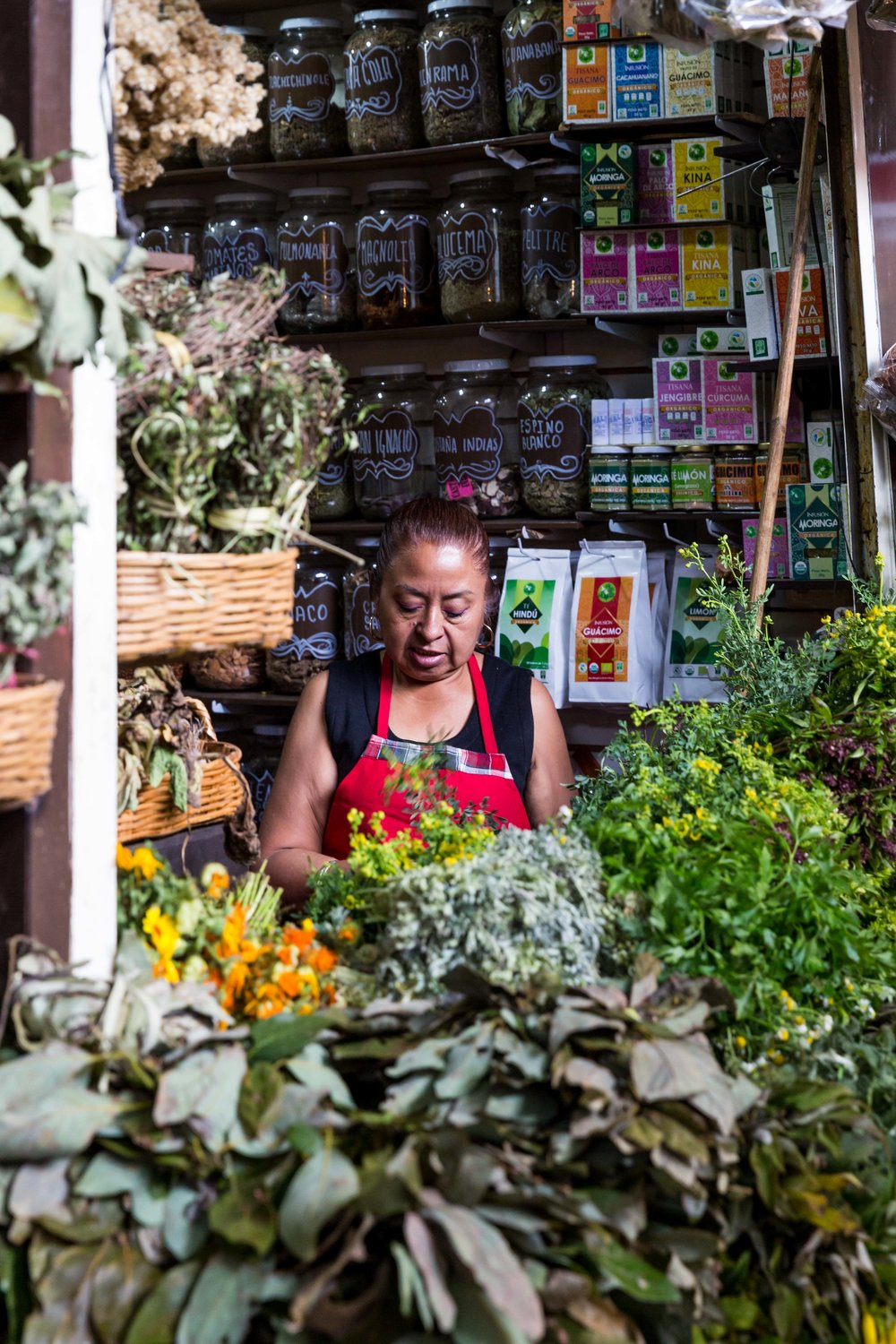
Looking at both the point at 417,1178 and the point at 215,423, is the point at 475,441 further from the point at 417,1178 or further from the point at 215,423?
the point at 417,1178

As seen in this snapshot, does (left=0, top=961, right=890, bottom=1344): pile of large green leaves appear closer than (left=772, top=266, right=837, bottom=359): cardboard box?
Yes

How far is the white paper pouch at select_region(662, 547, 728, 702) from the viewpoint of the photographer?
3.64 meters

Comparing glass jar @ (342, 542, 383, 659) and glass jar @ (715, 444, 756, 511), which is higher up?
glass jar @ (715, 444, 756, 511)

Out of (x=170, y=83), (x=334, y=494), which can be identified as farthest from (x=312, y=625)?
(x=170, y=83)

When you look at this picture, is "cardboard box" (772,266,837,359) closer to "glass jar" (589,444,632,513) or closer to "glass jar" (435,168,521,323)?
"glass jar" (589,444,632,513)

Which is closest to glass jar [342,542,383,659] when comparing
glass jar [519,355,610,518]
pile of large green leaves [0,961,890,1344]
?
glass jar [519,355,610,518]

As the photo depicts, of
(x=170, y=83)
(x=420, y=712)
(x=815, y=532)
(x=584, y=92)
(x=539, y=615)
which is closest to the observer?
(x=170, y=83)

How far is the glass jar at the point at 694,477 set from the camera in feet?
11.8

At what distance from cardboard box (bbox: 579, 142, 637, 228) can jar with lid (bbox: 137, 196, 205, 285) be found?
4.44ft

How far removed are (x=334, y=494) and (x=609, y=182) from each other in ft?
4.07

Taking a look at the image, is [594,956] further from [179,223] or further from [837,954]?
[179,223]

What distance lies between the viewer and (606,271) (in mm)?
3645

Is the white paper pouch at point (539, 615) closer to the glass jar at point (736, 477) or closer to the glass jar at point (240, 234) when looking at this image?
the glass jar at point (736, 477)

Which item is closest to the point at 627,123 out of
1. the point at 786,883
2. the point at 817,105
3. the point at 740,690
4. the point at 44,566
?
the point at 817,105
